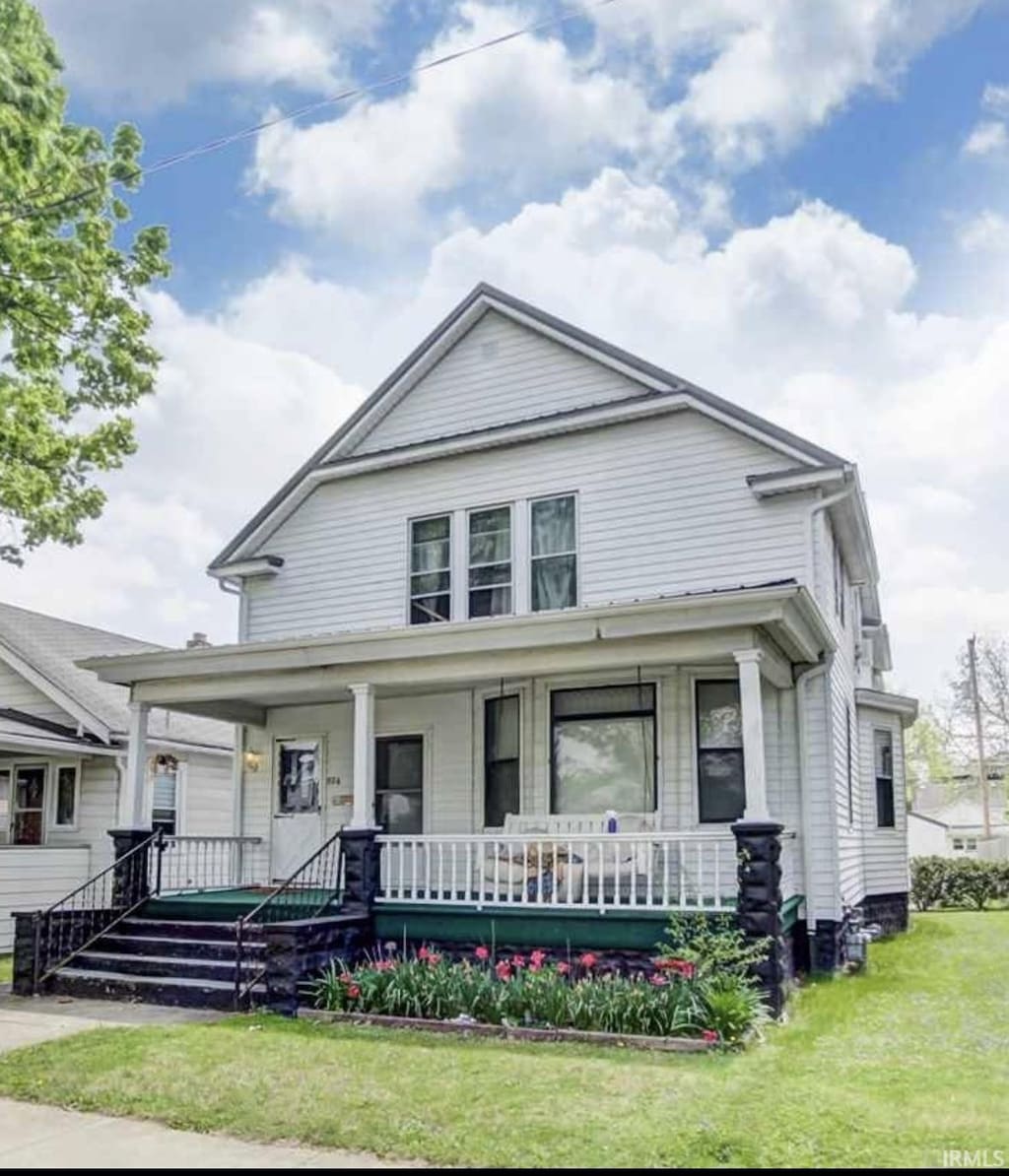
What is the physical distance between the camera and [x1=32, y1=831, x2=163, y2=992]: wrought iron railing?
32.6 feet

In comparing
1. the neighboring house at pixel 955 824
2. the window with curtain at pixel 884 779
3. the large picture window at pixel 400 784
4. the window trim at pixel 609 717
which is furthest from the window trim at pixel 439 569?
the neighboring house at pixel 955 824

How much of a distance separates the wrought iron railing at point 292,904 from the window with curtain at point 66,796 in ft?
16.8

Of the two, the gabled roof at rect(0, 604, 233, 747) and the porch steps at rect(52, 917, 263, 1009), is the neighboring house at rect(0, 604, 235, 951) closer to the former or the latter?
the gabled roof at rect(0, 604, 233, 747)

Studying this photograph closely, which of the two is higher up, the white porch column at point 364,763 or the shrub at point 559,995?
the white porch column at point 364,763

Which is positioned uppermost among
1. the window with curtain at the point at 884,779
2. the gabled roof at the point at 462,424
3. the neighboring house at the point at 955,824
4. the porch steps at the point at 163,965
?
the gabled roof at the point at 462,424

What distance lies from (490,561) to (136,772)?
4.85 meters

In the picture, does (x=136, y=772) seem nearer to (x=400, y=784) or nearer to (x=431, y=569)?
(x=400, y=784)

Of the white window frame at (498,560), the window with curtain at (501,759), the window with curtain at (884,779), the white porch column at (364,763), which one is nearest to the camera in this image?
the white porch column at (364,763)

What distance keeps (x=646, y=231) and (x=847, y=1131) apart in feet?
36.7

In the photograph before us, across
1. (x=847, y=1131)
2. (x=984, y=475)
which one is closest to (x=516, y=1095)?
(x=847, y=1131)

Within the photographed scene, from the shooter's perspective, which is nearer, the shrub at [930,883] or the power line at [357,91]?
the power line at [357,91]

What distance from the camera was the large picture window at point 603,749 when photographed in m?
11.4

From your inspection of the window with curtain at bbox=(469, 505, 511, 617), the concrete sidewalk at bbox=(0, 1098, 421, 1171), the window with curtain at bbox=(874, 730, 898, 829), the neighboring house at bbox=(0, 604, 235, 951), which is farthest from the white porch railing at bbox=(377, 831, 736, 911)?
the neighboring house at bbox=(0, 604, 235, 951)

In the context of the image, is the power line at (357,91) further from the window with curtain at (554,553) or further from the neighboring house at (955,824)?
the neighboring house at (955,824)
